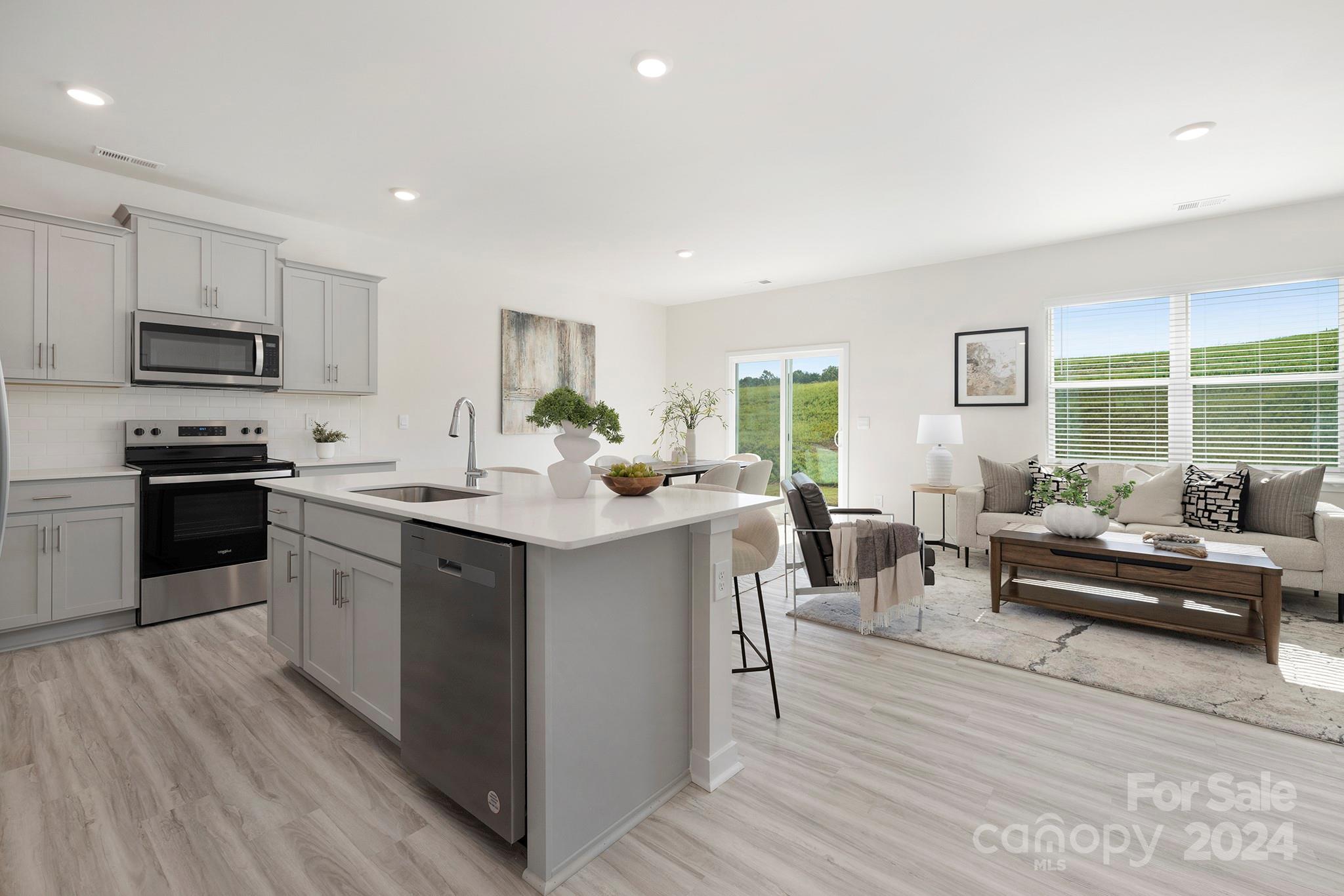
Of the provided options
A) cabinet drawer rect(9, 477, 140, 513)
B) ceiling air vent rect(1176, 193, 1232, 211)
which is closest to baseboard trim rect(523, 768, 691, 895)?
cabinet drawer rect(9, 477, 140, 513)

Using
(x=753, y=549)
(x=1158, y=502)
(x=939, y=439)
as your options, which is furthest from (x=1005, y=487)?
(x=753, y=549)

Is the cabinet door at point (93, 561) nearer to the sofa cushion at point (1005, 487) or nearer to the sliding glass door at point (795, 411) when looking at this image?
the sliding glass door at point (795, 411)

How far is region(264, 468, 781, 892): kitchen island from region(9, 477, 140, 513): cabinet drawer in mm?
1743

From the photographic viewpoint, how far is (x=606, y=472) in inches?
92.7

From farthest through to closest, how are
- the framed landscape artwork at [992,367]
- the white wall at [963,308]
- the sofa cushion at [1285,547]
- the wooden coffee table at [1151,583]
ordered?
the framed landscape artwork at [992,367], the white wall at [963,308], the sofa cushion at [1285,547], the wooden coffee table at [1151,583]

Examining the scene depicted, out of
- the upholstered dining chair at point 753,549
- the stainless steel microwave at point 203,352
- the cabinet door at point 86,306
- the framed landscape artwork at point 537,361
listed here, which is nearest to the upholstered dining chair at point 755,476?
the upholstered dining chair at point 753,549

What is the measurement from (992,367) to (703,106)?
3.90m

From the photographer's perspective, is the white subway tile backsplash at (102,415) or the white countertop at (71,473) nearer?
the white countertop at (71,473)

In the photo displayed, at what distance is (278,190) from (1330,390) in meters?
7.37

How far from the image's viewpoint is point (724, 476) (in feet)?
13.6

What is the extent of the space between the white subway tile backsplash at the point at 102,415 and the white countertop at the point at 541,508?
1938 mm

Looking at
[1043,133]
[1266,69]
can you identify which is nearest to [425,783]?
[1043,133]

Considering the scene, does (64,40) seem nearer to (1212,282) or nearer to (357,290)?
(357,290)

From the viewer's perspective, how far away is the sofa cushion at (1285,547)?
12.4 ft
